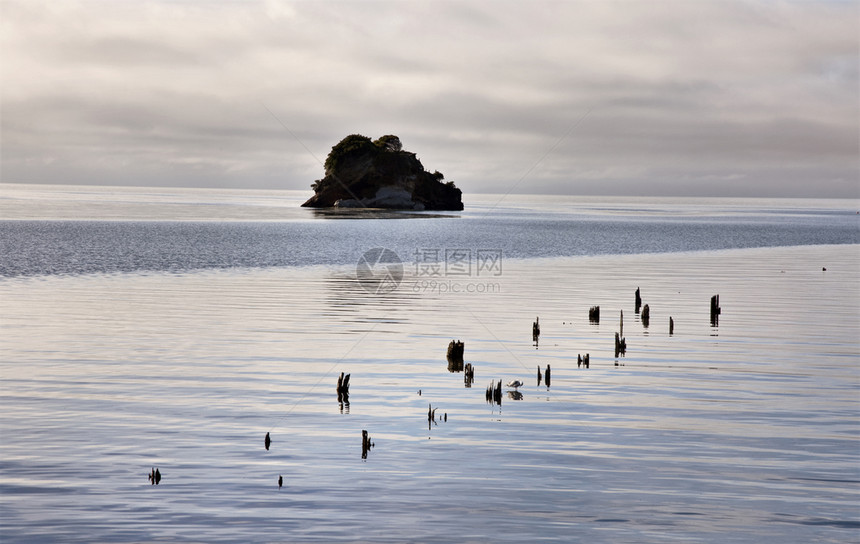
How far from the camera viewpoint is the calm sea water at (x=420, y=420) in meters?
11.1

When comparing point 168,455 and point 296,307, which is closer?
point 168,455

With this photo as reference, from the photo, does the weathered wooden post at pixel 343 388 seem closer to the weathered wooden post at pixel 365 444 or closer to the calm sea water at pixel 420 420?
the calm sea water at pixel 420 420

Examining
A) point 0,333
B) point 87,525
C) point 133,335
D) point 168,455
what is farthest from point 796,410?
point 0,333

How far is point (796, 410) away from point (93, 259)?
52.2 meters

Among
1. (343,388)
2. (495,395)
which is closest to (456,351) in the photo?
(495,395)

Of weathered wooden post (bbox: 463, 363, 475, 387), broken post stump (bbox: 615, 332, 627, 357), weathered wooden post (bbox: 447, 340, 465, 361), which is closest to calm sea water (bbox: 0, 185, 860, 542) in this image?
broken post stump (bbox: 615, 332, 627, 357)

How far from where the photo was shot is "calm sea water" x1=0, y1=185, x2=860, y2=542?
11086 millimetres

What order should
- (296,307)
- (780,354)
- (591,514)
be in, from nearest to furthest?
(591,514)
(780,354)
(296,307)

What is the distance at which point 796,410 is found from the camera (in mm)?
17250

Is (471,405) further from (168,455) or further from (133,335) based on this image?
(133,335)

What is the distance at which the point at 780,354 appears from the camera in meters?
24.1

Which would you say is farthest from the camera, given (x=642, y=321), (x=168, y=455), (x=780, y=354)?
(x=642, y=321)

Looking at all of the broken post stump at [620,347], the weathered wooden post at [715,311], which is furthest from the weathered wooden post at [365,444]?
the weathered wooden post at [715,311]

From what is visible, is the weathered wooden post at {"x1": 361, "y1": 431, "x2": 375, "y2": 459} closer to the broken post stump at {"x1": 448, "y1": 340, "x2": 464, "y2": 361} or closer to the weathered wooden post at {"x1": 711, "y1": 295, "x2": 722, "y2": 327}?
the broken post stump at {"x1": 448, "y1": 340, "x2": 464, "y2": 361}
